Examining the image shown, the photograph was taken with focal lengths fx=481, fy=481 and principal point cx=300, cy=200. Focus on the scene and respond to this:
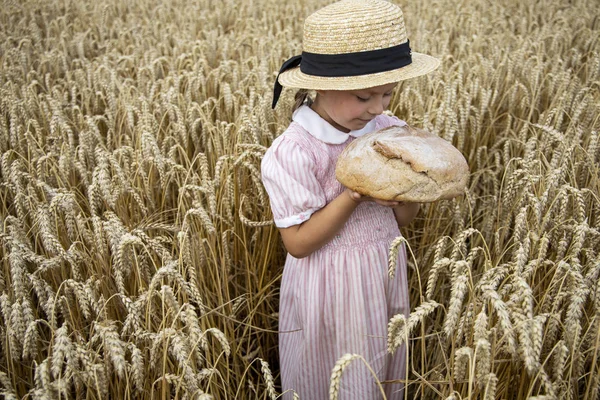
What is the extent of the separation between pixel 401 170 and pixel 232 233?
83 centimetres

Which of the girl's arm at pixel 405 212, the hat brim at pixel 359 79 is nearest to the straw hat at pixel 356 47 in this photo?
the hat brim at pixel 359 79

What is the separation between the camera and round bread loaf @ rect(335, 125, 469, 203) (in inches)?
39.6

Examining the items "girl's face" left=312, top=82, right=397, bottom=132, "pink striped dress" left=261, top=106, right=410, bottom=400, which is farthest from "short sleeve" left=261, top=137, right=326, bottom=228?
"girl's face" left=312, top=82, right=397, bottom=132

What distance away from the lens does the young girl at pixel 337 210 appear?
106 cm

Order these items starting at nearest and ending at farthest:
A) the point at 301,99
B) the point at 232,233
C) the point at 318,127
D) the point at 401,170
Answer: the point at 401,170, the point at 318,127, the point at 301,99, the point at 232,233

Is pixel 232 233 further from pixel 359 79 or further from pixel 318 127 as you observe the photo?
pixel 359 79

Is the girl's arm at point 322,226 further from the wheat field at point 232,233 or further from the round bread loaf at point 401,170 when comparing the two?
the wheat field at point 232,233

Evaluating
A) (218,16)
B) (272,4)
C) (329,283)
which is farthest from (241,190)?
(272,4)

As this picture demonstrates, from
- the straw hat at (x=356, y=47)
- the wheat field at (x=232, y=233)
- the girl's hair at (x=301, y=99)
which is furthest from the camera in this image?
the girl's hair at (x=301, y=99)

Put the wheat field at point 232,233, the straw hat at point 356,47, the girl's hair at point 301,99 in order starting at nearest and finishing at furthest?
the wheat field at point 232,233 < the straw hat at point 356,47 < the girl's hair at point 301,99

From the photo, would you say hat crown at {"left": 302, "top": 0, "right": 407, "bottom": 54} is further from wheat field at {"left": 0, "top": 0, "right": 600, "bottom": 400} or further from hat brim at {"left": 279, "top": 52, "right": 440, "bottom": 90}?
wheat field at {"left": 0, "top": 0, "right": 600, "bottom": 400}

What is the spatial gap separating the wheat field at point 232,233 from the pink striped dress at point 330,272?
4.9 inches

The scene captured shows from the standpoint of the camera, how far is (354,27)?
105 cm

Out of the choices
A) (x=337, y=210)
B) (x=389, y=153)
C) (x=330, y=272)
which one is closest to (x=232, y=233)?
(x=330, y=272)
